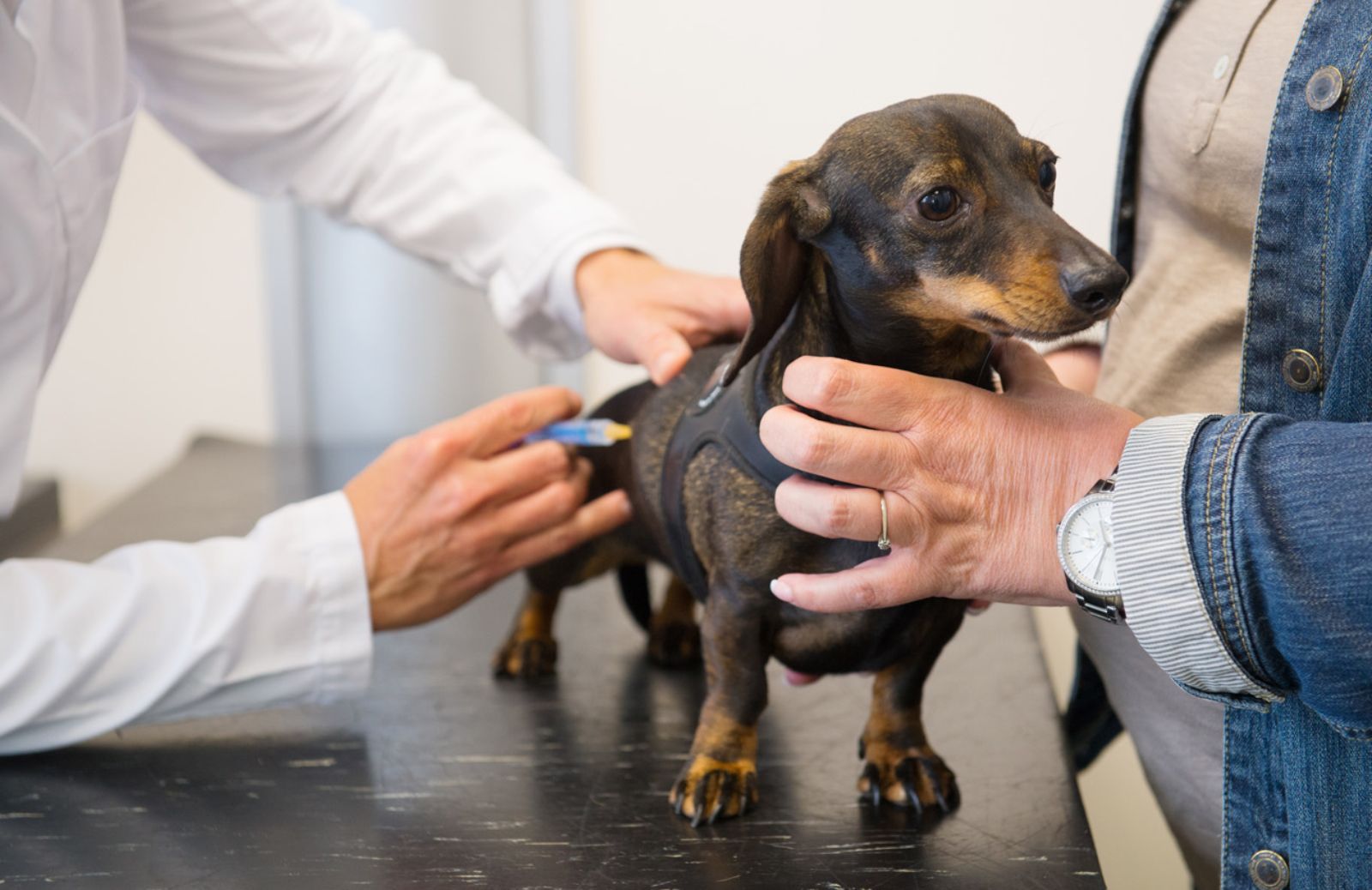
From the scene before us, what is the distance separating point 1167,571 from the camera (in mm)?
747

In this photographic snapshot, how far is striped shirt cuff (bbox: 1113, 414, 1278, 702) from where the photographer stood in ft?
2.44

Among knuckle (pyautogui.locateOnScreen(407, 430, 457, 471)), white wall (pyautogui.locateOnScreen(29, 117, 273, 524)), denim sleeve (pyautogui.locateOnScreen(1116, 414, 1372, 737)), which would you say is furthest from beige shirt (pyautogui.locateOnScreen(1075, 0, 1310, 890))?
white wall (pyautogui.locateOnScreen(29, 117, 273, 524))

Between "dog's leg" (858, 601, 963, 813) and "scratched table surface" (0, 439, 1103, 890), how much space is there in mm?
19

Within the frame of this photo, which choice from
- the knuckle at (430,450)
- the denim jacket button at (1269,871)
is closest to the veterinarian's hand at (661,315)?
the knuckle at (430,450)

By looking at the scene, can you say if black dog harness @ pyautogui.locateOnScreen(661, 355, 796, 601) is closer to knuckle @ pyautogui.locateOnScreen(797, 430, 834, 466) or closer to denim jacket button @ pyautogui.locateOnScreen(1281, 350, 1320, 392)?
knuckle @ pyautogui.locateOnScreen(797, 430, 834, 466)

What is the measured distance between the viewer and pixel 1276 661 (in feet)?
2.43

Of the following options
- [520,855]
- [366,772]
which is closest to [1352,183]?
[520,855]

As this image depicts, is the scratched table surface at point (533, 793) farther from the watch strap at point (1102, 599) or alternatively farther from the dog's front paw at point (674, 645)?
the watch strap at point (1102, 599)

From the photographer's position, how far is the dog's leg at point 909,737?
3.28 ft

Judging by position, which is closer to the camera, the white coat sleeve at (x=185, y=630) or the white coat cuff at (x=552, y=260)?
the white coat sleeve at (x=185, y=630)

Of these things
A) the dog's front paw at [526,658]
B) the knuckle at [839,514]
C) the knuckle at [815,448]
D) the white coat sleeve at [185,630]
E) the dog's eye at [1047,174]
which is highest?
the dog's eye at [1047,174]

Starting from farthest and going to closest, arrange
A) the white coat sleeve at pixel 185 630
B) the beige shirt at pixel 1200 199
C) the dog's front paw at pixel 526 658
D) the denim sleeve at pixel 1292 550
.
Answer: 1. the dog's front paw at pixel 526 658
2. the white coat sleeve at pixel 185 630
3. the beige shirt at pixel 1200 199
4. the denim sleeve at pixel 1292 550

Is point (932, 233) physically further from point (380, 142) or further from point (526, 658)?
point (380, 142)

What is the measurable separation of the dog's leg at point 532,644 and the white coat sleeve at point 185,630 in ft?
0.61
